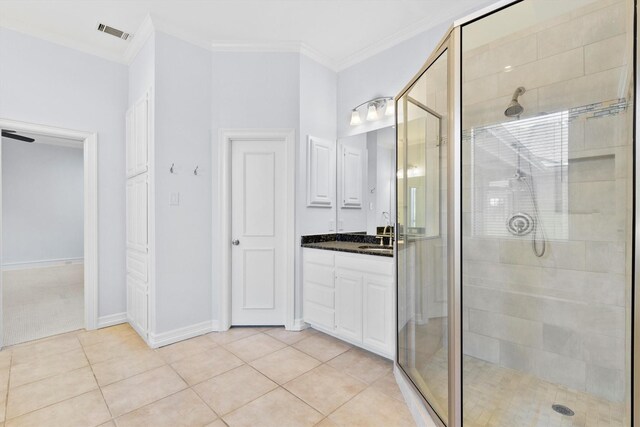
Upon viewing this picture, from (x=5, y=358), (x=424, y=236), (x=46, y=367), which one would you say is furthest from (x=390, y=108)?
(x=5, y=358)

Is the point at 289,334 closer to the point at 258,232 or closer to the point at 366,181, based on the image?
the point at 258,232

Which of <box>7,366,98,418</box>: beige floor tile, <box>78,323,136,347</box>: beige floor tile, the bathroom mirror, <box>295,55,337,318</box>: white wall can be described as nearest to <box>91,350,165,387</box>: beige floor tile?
<box>7,366,98,418</box>: beige floor tile

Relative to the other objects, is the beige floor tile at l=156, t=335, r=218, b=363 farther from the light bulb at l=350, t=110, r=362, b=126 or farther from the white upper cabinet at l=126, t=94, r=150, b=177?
the light bulb at l=350, t=110, r=362, b=126

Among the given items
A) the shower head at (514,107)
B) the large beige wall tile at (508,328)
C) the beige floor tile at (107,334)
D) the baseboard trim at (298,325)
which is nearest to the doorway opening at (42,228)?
the beige floor tile at (107,334)

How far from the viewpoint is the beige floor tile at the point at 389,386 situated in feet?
6.45

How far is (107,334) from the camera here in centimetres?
295

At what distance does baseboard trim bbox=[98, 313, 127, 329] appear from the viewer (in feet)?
10.2

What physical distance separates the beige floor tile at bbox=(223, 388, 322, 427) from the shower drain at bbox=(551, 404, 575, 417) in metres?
1.30

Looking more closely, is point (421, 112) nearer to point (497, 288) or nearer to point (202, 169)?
point (497, 288)

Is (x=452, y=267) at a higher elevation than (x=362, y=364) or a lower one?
higher

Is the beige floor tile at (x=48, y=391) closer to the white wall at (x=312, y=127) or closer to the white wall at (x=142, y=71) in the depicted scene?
the white wall at (x=312, y=127)

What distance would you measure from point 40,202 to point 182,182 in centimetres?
554

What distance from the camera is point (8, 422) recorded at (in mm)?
1695

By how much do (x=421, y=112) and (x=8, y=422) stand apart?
3.02m
